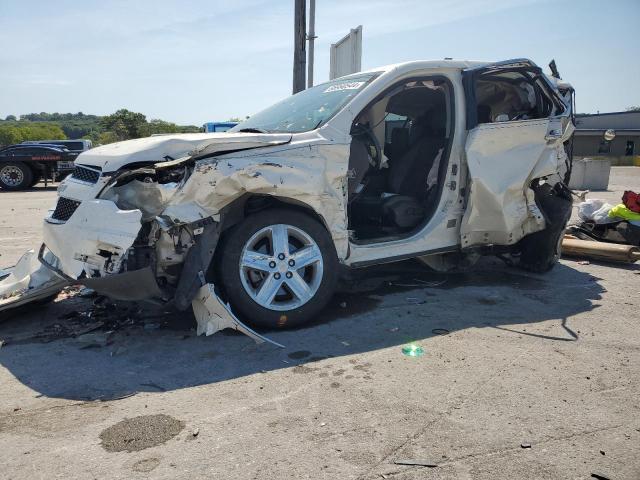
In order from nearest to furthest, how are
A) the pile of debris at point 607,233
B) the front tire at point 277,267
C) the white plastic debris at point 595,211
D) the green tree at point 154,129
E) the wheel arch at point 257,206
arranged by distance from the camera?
the front tire at point 277,267
the wheel arch at point 257,206
the pile of debris at point 607,233
the white plastic debris at point 595,211
the green tree at point 154,129

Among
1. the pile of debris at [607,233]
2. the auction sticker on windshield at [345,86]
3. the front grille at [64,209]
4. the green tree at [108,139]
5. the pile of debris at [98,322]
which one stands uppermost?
the green tree at [108,139]

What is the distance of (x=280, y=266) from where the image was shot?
4.03m

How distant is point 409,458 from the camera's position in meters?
2.43

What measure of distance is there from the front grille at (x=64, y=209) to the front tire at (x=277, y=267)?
1.09 meters

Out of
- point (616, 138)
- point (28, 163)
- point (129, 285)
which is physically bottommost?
point (129, 285)

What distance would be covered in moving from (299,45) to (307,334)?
8.59 m

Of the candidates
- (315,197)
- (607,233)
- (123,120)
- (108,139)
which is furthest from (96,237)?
→ (123,120)

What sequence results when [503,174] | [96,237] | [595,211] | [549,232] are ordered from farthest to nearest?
[595,211], [549,232], [503,174], [96,237]

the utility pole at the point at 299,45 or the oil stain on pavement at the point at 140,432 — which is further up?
the utility pole at the point at 299,45

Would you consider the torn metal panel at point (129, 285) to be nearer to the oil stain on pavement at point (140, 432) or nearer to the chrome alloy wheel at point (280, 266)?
the chrome alloy wheel at point (280, 266)

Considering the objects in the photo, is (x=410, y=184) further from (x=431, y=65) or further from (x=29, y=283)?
(x=29, y=283)

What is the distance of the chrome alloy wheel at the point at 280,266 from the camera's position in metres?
3.97

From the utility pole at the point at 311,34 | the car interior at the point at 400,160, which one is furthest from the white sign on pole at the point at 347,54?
the car interior at the point at 400,160

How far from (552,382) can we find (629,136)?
58432 mm
